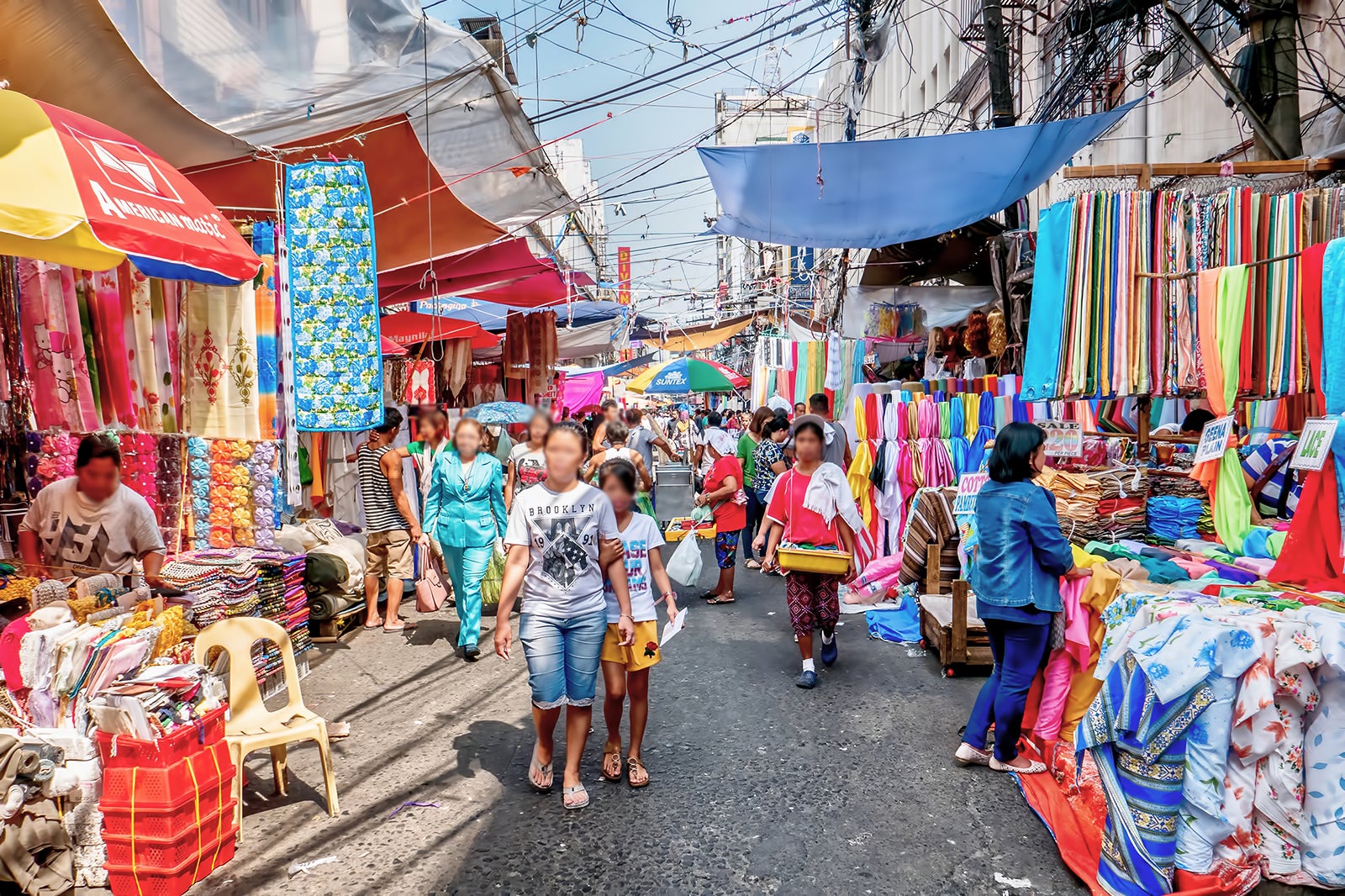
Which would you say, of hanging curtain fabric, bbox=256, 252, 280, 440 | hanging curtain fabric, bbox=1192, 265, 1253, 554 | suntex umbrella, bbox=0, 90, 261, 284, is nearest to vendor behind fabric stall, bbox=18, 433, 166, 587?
hanging curtain fabric, bbox=256, 252, 280, 440

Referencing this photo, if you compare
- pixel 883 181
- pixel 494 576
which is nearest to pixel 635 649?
pixel 494 576

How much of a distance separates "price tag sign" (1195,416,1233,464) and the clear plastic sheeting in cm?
532

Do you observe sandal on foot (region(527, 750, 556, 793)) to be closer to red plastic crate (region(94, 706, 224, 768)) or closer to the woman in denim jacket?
red plastic crate (region(94, 706, 224, 768))

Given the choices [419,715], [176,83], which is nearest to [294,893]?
[419,715]

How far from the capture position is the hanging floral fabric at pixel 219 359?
5.53 m

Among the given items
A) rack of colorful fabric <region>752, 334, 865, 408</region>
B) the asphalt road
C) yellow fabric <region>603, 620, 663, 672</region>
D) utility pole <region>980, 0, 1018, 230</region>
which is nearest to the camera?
the asphalt road

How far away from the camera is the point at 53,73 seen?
16.4 feet

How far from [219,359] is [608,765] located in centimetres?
365

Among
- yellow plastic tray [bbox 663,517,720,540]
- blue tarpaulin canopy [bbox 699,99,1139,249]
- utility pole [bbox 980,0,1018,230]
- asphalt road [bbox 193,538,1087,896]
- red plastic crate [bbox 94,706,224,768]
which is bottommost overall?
yellow plastic tray [bbox 663,517,720,540]

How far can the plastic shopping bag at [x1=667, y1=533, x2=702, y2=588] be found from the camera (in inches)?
280

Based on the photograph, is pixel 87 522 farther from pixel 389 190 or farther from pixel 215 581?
pixel 389 190

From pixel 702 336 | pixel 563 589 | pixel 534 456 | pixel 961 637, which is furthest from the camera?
pixel 702 336

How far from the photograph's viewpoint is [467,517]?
6.64 m

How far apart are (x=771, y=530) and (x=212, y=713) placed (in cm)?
373
